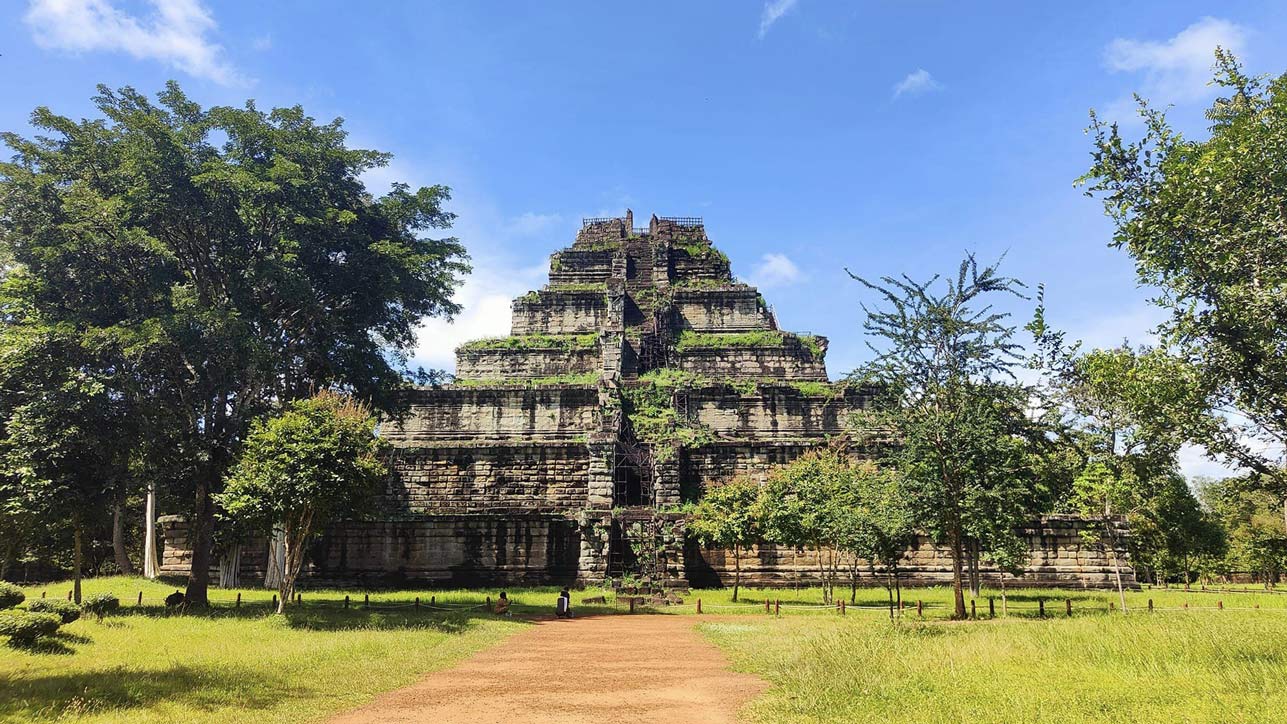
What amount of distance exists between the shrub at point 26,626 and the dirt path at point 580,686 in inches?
279

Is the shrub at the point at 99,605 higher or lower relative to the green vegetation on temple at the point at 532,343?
lower

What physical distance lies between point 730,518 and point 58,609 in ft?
60.1

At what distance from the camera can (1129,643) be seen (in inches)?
463

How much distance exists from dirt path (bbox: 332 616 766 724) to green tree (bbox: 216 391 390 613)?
6449mm

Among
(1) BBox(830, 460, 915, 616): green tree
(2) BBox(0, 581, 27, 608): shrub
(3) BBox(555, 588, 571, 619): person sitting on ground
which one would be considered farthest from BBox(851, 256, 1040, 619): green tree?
(2) BBox(0, 581, 27, 608): shrub

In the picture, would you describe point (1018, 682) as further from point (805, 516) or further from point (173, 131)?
point (173, 131)

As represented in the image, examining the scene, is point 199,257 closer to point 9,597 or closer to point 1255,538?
point 9,597

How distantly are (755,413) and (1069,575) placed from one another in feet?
47.0

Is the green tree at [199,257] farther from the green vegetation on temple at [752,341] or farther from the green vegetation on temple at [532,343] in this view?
the green vegetation on temple at [752,341]

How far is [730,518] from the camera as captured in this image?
24.7m

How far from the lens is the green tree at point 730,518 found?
2456cm

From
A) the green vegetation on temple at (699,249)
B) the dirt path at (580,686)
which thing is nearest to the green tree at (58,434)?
the dirt path at (580,686)

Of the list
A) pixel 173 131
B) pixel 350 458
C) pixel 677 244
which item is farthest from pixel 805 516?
pixel 677 244

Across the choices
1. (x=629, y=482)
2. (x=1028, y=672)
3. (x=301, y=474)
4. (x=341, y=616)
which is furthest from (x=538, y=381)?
(x=1028, y=672)
